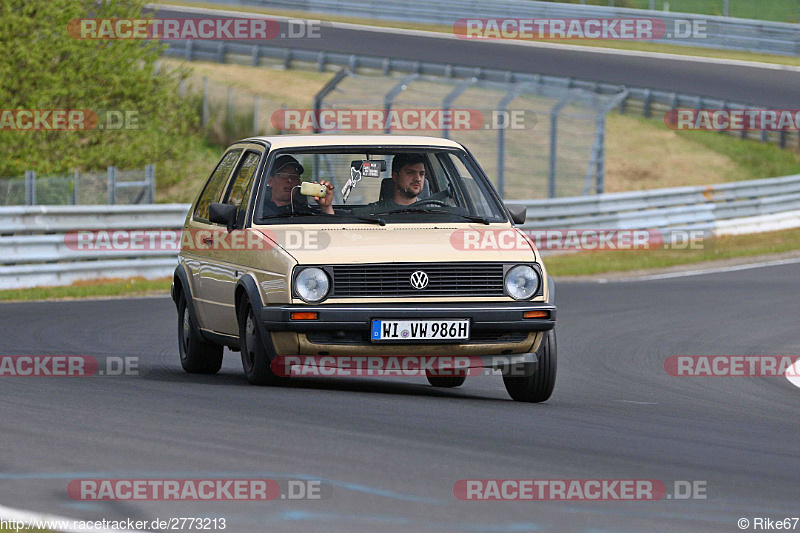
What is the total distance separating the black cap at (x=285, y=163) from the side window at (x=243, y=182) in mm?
148

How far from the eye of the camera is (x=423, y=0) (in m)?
49.9

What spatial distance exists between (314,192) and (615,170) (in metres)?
29.5

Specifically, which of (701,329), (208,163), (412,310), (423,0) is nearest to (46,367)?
(412,310)

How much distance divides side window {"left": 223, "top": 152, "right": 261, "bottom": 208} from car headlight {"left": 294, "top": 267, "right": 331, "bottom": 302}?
125 cm

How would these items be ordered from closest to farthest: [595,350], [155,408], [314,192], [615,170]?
[155,408], [314,192], [595,350], [615,170]

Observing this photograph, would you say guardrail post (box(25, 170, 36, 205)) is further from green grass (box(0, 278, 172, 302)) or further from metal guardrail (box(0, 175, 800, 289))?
green grass (box(0, 278, 172, 302))

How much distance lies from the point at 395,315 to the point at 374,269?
12.3 inches

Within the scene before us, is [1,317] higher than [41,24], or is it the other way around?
[41,24]

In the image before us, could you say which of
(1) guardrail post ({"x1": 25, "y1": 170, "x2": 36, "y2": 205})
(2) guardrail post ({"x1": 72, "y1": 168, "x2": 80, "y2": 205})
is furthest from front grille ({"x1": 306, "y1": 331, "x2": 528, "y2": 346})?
(2) guardrail post ({"x1": 72, "y1": 168, "x2": 80, "y2": 205})

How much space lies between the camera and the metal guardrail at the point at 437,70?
1382 inches

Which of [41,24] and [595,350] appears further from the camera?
[41,24]

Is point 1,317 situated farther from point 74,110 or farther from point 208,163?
point 208,163

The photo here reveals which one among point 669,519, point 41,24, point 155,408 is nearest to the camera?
point 669,519

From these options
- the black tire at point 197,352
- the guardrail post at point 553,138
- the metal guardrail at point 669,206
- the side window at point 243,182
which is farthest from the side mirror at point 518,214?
the guardrail post at point 553,138
